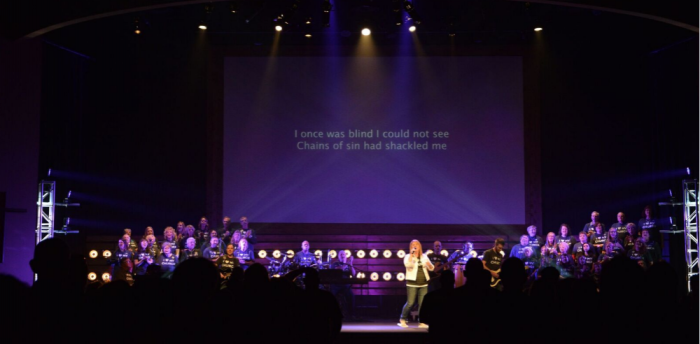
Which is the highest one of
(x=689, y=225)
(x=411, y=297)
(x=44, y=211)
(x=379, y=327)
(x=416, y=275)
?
(x=44, y=211)

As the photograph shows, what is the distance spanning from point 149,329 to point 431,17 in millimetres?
14239

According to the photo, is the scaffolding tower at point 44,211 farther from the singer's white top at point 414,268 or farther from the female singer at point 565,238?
the female singer at point 565,238

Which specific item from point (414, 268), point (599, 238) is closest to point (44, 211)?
point (414, 268)

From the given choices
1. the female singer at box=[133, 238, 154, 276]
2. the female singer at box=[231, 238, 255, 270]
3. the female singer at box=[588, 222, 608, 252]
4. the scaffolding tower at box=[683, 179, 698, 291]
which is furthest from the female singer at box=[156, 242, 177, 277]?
the scaffolding tower at box=[683, 179, 698, 291]

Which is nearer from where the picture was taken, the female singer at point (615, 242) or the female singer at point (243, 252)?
the female singer at point (615, 242)

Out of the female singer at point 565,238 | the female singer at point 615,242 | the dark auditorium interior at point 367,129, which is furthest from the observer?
the dark auditorium interior at point 367,129

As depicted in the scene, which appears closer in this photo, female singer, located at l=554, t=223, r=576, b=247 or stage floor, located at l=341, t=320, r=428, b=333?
stage floor, located at l=341, t=320, r=428, b=333

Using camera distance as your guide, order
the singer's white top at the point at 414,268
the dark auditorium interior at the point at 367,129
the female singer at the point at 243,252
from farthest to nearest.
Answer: the dark auditorium interior at the point at 367,129, the female singer at the point at 243,252, the singer's white top at the point at 414,268

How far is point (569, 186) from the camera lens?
52.0 feet

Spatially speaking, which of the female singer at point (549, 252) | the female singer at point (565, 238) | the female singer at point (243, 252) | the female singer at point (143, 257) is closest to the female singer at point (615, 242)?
the female singer at point (565, 238)

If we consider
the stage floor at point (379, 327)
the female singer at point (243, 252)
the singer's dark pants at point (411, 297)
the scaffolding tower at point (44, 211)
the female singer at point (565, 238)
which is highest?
the scaffolding tower at point (44, 211)

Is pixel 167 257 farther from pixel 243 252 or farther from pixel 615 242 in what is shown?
pixel 615 242

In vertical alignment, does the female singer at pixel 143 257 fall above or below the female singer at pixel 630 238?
below

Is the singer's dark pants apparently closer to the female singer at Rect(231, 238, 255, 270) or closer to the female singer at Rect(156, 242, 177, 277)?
the female singer at Rect(231, 238, 255, 270)
